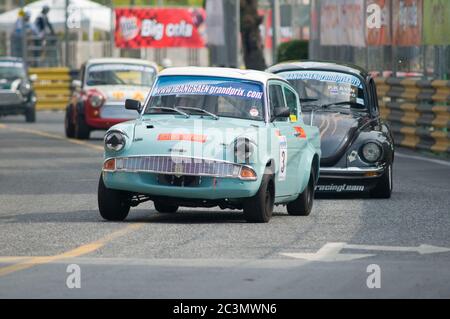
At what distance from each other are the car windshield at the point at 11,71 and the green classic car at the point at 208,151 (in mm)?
24316

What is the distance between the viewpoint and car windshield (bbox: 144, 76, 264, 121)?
1352 cm

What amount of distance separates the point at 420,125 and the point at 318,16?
8.74m

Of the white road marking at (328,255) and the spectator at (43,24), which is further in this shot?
the spectator at (43,24)

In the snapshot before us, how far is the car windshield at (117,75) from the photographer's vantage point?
28672mm

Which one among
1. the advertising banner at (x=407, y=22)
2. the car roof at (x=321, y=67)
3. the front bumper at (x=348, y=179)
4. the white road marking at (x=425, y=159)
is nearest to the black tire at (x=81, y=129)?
the advertising banner at (x=407, y=22)

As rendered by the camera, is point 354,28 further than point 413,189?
Yes

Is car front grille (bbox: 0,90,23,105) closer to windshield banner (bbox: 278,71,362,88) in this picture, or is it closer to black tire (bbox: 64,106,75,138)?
black tire (bbox: 64,106,75,138)

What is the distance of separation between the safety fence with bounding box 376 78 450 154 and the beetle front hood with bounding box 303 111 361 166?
7554 mm

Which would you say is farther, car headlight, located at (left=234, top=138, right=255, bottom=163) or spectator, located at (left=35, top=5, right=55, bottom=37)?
spectator, located at (left=35, top=5, right=55, bottom=37)

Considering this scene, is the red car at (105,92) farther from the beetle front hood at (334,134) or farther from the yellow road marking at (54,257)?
the yellow road marking at (54,257)

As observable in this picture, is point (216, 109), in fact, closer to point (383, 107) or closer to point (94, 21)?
point (383, 107)

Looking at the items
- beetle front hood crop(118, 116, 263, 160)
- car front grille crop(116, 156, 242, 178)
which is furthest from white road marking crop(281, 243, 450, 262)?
beetle front hood crop(118, 116, 263, 160)

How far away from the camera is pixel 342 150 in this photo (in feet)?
52.1
